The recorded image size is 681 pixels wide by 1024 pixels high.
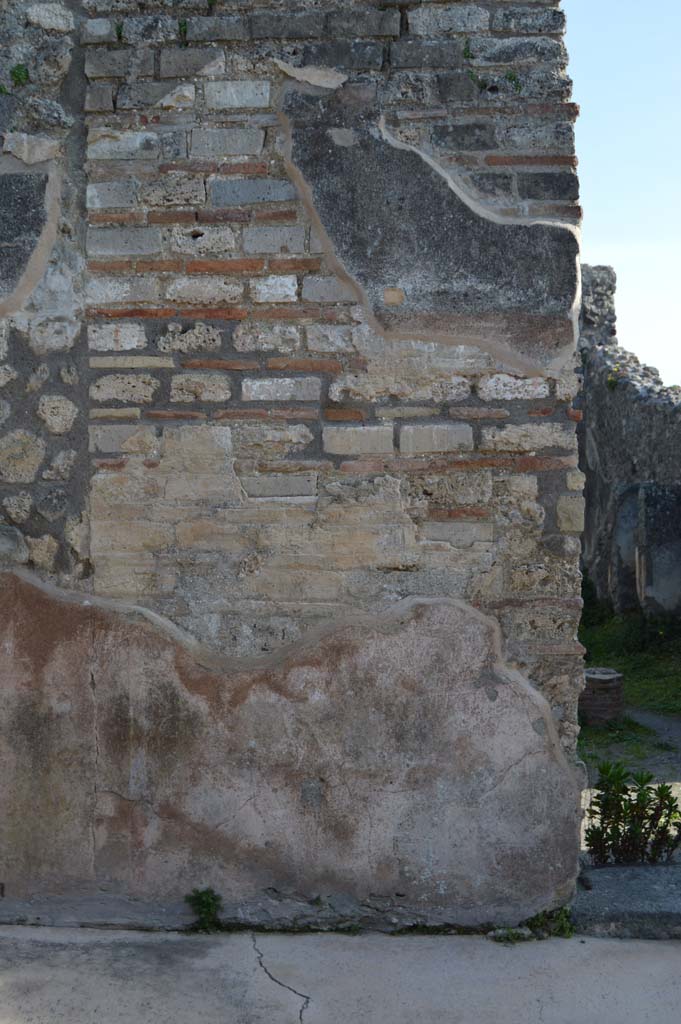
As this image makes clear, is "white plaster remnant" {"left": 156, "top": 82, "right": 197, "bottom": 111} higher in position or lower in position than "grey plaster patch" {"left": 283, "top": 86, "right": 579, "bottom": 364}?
higher

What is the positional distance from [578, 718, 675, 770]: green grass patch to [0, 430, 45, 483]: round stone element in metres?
4.19

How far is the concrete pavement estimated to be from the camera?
2.95m

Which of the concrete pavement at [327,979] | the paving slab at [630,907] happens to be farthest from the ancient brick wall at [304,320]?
the concrete pavement at [327,979]

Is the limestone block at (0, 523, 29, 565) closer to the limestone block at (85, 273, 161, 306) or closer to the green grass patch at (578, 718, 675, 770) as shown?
the limestone block at (85, 273, 161, 306)

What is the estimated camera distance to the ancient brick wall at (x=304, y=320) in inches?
133

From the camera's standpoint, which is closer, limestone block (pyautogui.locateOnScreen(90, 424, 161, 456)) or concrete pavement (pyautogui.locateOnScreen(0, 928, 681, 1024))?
concrete pavement (pyautogui.locateOnScreen(0, 928, 681, 1024))

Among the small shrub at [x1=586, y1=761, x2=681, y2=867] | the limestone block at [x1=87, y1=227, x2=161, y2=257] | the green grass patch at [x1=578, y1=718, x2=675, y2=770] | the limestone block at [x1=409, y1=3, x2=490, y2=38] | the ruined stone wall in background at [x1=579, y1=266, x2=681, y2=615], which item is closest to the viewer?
the limestone block at [x1=409, y1=3, x2=490, y2=38]

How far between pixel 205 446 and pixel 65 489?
508 mm

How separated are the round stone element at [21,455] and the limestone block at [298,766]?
0.39 meters

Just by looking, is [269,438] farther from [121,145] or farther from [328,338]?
[121,145]

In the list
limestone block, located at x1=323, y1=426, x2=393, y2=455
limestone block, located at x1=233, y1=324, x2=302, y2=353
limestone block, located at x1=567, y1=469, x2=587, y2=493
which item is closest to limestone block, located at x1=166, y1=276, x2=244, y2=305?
limestone block, located at x1=233, y1=324, x2=302, y2=353

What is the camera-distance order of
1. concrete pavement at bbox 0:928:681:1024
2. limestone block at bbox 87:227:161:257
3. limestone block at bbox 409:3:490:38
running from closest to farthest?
concrete pavement at bbox 0:928:681:1024
limestone block at bbox 409:3:490:38
limestone block at bbox 87:227:161:257

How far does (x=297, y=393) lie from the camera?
345cm

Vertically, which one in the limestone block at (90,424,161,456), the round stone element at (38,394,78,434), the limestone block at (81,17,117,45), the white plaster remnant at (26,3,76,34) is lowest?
the limestone block at (90,424,161,456)
